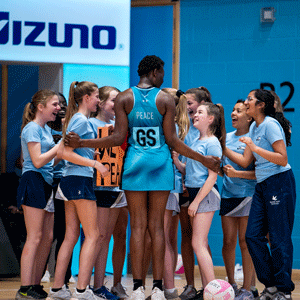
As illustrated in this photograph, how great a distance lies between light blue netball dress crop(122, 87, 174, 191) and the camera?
3.40 metres

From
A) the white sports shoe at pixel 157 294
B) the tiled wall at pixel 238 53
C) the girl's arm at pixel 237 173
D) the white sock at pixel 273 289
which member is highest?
the tiled wall at pixel 238 53

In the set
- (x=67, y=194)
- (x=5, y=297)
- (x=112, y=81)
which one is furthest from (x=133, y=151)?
(x=112, y=81)

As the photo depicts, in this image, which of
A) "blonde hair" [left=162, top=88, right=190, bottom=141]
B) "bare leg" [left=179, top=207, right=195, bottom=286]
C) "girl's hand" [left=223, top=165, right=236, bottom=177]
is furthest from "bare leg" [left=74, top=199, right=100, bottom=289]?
"girl's hand" [left=223, top=165, right=236, bottom=177]

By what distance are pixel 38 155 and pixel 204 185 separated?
49.3 inches

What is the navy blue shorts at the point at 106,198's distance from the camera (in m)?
3.90

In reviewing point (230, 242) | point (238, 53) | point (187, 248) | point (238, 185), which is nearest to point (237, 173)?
point (238, 185)

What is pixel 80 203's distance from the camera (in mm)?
3596

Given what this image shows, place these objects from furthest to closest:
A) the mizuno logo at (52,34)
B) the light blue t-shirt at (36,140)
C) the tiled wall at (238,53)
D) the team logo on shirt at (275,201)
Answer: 1. the tiled wall at (238,53)
2. the mizuno logo at (52,34)
3. the light blue t-shirt at (36,140)
4. the team logo on shirt at (275,201)

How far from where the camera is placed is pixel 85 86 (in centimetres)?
383

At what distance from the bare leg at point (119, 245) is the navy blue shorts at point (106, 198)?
152 millimetres

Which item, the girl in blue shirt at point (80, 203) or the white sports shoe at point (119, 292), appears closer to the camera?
the girl in blue shirt at point (80, 203)

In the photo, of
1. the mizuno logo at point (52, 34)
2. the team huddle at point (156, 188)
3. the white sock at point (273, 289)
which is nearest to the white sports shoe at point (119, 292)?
the team huddle at point (156, 188)

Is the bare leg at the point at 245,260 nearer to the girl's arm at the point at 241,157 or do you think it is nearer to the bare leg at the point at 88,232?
the girl's arm at the point at 241,157

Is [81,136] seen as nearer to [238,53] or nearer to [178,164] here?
[178,164]
